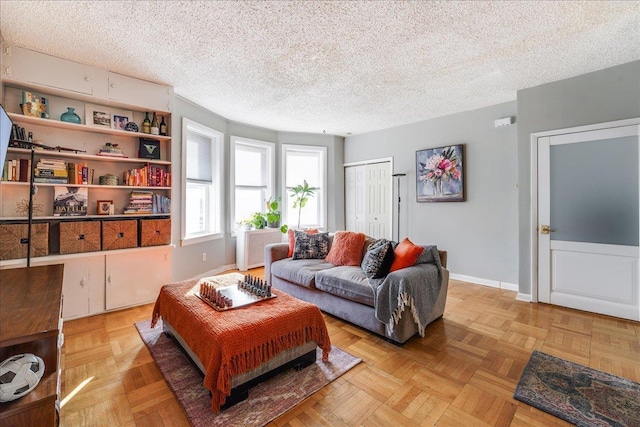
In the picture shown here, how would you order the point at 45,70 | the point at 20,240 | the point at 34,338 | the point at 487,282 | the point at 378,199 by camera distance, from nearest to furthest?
the point at 34,338 → the point at 20,240 → the point at 45,70 → the point at 487,282 → the point at 378,199

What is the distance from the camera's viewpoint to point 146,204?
3279mm

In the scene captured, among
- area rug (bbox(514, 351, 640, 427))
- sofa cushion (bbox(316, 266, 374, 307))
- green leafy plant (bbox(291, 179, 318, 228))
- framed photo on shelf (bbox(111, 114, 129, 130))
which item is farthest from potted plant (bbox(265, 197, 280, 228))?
area rug (bbox(514, 351, 640, 427))

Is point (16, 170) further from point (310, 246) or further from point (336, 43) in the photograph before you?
point (336, 43)

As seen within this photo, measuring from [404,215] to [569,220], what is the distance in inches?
85.9

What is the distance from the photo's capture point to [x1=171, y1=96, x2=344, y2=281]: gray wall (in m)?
3.62

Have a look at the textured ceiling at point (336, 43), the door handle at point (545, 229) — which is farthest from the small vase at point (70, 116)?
the door handle at point (545, 229)

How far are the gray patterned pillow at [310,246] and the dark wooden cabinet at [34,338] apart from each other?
2301 millimetres

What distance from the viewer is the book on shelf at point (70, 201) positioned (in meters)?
2.80

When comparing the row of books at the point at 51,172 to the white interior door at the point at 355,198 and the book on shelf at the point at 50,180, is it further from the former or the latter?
the white interior door at the point at 355,198

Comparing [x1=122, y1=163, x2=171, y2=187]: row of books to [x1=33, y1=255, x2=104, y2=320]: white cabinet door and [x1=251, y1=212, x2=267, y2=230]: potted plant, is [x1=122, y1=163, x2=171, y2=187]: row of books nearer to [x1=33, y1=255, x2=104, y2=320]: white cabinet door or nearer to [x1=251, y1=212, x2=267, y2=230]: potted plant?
[x1=33, y1=255, x2=104, y2=320]: white cabinet door

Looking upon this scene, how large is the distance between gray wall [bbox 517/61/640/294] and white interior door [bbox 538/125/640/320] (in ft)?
0.41

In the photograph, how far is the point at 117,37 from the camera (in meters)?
2.34

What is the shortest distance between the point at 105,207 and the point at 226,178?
70.7 inches

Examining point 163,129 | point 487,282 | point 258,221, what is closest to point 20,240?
point 163,129
